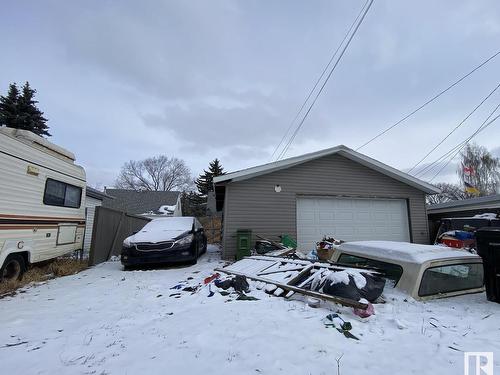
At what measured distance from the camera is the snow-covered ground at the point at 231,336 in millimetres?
2537

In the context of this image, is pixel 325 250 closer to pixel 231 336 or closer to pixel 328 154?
pixel 328 154

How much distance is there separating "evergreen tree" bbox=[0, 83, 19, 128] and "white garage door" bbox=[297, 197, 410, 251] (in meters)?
23.2

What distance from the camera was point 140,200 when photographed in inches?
1193

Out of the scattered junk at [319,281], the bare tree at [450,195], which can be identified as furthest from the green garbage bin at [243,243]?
the bare tree at [450,195]

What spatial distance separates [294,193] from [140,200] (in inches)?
925

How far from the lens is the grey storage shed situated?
1020cm

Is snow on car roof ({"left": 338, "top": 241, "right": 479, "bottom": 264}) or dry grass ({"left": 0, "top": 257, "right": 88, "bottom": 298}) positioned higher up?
snow on car roof ({"left": 338, "top": 241, "right": 479, "bottom": 264})

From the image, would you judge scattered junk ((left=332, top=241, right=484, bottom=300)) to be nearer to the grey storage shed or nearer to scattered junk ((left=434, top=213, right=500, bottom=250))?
the grey storage shed

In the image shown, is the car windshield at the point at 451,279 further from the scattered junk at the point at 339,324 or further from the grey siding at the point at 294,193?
the grey siding at the point at 294,193

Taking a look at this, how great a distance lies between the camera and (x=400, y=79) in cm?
1000

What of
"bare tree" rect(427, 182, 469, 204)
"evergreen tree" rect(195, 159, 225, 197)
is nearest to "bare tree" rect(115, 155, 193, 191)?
"evergreen tree" rect(195, 159, 225, 197)

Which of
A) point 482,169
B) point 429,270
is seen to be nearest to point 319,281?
point 429,270

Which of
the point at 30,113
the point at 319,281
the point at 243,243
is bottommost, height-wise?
the point at 319,281

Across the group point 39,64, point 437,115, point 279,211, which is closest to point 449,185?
point 437,115
